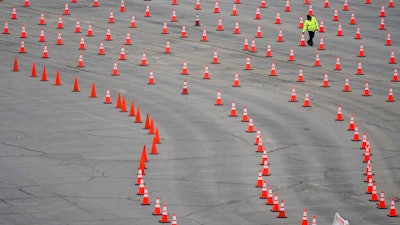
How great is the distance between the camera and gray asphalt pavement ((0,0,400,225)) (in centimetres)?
3219

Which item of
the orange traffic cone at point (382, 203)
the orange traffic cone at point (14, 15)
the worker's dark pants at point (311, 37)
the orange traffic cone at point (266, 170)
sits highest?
the worker's dark pants at point (311, 37)

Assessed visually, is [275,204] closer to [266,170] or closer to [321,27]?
[266,170]

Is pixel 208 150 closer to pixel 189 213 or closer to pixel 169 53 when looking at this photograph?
pixel 189 213

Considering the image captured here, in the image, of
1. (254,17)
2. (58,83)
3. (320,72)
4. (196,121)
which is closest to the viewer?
(196,121)

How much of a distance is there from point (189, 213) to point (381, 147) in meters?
10.1

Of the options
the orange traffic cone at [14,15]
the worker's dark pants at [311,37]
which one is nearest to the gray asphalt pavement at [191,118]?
the orange traffic cone at [14,15]

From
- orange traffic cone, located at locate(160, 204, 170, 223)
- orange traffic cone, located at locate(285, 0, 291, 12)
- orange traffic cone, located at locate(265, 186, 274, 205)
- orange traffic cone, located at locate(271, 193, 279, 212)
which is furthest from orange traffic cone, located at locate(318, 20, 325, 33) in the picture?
orange traffic cone, located at locate(160, 204, 170, 223)

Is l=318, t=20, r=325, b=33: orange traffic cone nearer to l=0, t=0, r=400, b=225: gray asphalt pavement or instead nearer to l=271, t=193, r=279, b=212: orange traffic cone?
l=0, t=0, r=400, b=225: gray asphalt pavement

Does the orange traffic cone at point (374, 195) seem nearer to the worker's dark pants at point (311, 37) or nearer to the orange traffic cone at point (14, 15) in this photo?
the worker's dark pants at point (311, 37)

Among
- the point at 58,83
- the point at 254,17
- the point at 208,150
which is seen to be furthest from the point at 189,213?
the point at 254,17

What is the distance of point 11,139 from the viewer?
39.4 meters

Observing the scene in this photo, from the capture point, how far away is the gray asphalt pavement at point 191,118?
32188mm

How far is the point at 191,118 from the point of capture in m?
43.2

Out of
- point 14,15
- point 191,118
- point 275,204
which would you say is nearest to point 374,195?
point 275,204
